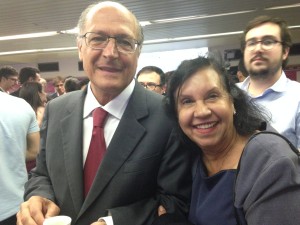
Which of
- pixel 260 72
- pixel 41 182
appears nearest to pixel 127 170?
pixel 41 182

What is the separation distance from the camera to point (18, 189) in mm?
2240

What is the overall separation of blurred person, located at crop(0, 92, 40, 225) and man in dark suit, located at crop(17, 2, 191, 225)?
0.81m

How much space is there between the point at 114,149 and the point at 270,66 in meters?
1.56

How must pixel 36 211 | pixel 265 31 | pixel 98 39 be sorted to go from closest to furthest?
pixel 36 211 → pixel 98 39 → pixel 265 31

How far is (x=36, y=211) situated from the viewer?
4.06ft

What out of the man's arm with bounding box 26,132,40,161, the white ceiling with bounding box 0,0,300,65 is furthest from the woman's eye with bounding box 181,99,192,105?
the white ceiling with bounding box 0,0,300,65

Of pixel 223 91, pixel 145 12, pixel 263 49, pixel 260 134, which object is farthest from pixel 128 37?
pixel 145 12

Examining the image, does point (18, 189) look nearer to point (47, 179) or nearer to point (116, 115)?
point (47, 179)

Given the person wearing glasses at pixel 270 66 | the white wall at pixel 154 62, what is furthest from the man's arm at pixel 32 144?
the white wall at pixel 154 62

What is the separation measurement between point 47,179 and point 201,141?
2.60ft

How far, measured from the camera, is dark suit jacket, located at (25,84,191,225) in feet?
4.08

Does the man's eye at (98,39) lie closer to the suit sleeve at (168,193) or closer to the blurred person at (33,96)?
the suit sleeve at (168,193)

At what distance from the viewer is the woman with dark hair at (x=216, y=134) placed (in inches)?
41.7

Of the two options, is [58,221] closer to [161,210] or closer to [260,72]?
[161,210]
